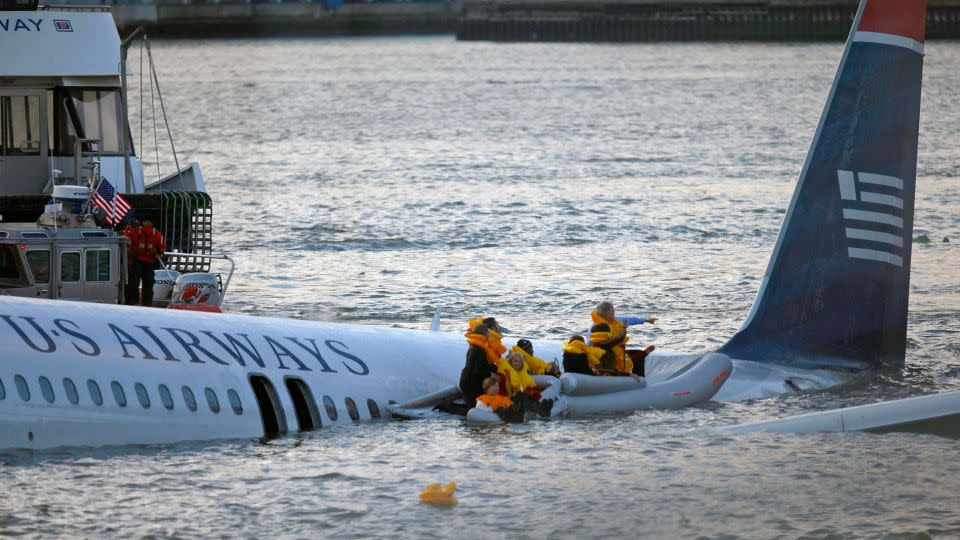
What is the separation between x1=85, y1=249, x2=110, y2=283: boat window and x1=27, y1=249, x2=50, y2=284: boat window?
3.09ft

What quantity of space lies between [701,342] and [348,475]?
47.7 ft

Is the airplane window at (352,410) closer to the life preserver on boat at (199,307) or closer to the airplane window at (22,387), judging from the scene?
the airplane window at (22,387)

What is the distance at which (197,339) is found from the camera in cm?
2080

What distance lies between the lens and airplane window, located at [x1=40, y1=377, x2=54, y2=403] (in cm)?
1928

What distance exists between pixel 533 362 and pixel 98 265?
34.5 ft

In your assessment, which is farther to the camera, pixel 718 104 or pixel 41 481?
pixel 718 104

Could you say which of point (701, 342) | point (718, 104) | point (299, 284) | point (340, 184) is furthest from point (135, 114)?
point (701, 342)

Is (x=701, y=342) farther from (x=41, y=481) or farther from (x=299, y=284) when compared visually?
(x=41, y=481)

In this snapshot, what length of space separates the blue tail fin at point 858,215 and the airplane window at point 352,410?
780 cm

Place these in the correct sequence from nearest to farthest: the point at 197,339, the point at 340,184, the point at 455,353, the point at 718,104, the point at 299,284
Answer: the point at 197,339 → the point at 455,353 → the point at 299,284 → the point at 340,184 → the point at 718,104

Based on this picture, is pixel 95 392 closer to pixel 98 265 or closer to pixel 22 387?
pixel 22 387

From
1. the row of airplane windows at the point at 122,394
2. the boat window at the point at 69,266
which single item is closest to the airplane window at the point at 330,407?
the row of airplane windows at the point at 122,394

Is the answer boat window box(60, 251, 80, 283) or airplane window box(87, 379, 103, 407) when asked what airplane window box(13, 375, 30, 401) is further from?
boat window box(60, 251, 80, 283)

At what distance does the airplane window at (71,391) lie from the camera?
19453mm
